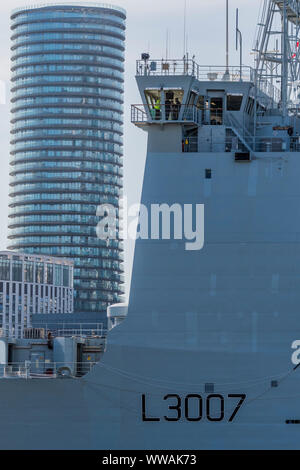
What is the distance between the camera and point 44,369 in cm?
2817

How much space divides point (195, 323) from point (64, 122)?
124 meters

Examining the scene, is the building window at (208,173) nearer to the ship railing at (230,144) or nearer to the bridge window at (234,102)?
the ship railing at (230,144)

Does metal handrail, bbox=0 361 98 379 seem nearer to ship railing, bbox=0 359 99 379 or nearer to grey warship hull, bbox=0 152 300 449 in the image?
ship railing, bbox=0 359 99 379

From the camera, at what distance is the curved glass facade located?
145000 mm

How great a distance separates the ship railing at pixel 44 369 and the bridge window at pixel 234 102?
797 cm

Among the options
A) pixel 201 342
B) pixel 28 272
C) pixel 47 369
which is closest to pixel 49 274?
pixel 28 272

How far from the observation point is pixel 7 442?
26.2 meters

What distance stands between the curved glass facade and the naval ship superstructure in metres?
117

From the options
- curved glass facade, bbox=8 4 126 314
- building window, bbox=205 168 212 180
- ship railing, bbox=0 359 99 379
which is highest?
curved glass facade, bbox=8 4 126 314

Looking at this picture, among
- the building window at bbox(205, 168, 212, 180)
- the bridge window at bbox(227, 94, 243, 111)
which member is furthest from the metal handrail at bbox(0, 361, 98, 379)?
the bridge window at bbox(227, 94, 243, 111)

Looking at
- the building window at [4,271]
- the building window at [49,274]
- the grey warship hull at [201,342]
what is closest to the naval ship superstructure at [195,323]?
the grey warship hull at [201,342]
